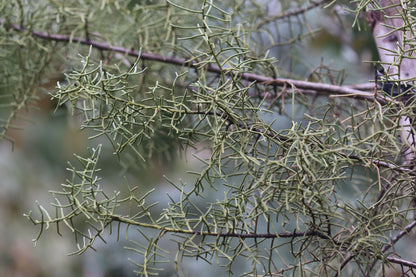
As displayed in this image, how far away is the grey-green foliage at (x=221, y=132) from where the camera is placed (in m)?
0.29

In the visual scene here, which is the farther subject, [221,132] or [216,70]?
[216,70]

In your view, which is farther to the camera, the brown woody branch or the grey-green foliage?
the brown woody branch

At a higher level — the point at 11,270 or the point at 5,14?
the point at 5,14

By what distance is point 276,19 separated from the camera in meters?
0.67

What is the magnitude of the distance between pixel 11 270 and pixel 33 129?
36cm

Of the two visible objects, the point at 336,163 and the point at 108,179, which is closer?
the point at 336,163

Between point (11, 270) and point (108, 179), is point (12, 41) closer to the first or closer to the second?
point (108, 179)

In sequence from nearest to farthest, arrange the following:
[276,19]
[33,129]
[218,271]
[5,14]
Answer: [5,14]
[276,19]
[218,271]
[33,129]

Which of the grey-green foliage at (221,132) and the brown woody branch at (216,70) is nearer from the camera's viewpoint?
the grey-green foliage at (221,132)

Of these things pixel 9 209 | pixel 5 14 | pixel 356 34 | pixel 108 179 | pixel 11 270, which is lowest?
pixel 11 270

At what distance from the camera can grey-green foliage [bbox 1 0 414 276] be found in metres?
0.29

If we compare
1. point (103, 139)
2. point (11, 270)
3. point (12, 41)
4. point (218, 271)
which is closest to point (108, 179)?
point (103, 139)

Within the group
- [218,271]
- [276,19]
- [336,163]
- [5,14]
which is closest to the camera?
[336,163]

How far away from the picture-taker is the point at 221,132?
0.30m
